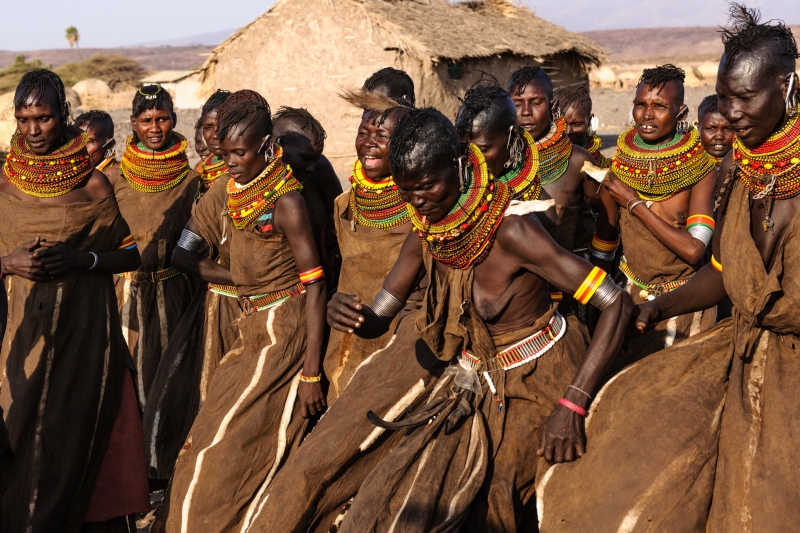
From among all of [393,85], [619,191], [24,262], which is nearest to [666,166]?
[619,191]

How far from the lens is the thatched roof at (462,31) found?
1717 cm

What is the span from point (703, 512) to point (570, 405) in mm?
552

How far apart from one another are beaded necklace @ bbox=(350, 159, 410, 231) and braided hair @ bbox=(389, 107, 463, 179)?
4.21 ft

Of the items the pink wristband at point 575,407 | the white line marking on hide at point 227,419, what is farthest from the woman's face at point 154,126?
the pink wristband at point 575,407

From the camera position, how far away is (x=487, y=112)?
4.00 meters

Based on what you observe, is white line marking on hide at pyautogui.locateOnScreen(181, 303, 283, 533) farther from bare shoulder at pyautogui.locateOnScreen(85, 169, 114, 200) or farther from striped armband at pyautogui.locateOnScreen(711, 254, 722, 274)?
striped armband at pyautogui.locateOnScreen(711, 254, 722, 274)

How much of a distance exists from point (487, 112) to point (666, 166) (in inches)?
62.2

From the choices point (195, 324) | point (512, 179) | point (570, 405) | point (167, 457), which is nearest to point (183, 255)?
point (195, 324)

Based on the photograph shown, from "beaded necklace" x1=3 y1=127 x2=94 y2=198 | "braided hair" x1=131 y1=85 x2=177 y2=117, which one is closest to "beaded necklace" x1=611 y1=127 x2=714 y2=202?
"beaded necklace" x1=3 y1=127 x2=94 y2=198

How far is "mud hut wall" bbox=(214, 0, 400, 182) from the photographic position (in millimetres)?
17609

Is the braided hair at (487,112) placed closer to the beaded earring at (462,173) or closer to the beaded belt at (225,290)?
the beaded earring at (462,173)

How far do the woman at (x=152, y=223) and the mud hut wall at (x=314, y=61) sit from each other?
10832mm

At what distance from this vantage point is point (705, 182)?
5.16 meters

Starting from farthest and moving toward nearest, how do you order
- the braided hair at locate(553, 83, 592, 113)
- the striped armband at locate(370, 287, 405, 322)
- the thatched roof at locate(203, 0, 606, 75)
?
1. the thatched roof at locate(203, 0, 606, 75)
2. the braided hair at locate(553, 83, 592, 113)
3. the striped armband at locate(370, 287, 405, 322)
